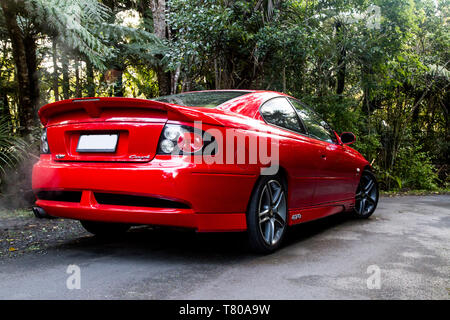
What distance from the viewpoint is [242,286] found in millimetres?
2738

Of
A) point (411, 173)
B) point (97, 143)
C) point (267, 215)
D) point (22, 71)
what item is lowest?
point (411, 173)

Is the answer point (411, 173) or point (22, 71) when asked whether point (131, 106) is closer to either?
point (22, 71)

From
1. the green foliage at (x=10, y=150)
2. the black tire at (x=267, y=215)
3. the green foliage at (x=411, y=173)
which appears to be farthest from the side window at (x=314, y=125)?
the green foliage at (x=411, y=173)

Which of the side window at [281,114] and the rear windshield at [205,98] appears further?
the side window at [281,114]

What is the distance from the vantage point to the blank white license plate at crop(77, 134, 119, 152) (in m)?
3.19

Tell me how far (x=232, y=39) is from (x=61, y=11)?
9.99 feet

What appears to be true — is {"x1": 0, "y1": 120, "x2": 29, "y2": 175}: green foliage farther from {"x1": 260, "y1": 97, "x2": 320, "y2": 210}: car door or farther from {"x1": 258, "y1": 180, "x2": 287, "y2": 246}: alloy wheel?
{"x1": 258, "y1": 180, "x2": 287, "y2": 246}: alloy wheel

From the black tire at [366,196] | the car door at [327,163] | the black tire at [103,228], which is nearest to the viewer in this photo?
the black tire at [103,228]

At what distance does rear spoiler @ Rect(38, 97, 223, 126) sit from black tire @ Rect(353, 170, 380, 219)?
3330 millimetres

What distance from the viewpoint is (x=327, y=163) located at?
4.63 metres

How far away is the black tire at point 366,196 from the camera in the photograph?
19.0 feet

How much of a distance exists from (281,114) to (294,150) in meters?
0.44

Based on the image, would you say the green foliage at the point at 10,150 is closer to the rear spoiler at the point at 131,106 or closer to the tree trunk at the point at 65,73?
the rear spoiler at the point at 131,106

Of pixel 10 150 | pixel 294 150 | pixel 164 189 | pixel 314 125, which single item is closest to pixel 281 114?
pixel 294 150
